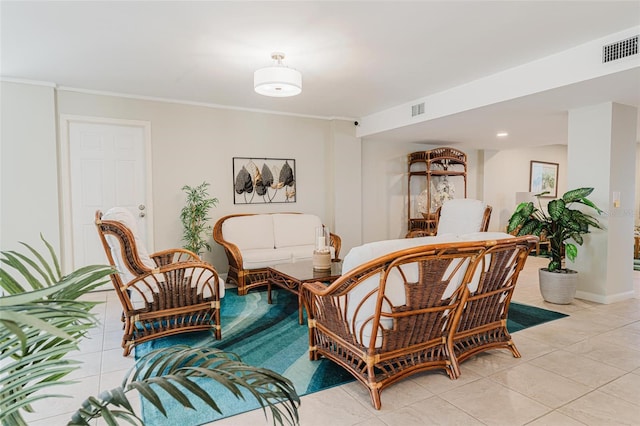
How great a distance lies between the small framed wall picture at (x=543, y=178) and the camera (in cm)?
872

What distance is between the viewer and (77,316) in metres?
0.73

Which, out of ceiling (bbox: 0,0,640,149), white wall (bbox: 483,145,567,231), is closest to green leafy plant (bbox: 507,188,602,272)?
ceiling (bbox: 0,0,640,149)

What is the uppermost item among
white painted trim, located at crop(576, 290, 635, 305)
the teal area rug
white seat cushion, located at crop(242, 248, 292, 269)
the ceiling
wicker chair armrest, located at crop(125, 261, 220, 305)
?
the ceiling

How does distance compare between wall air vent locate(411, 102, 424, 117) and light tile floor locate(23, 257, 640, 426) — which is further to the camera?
wall air vent locate(411, 102, 424, 117)

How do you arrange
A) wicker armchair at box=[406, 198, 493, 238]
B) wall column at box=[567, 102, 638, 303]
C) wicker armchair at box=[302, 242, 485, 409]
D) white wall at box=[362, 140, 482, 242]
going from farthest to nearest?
1. white wall at box=[362, 140, 482, 242]
2. wicker armchair at box=[406, 198, 493, 238]
3. wall column at box=[567, 102, 638, 303]
4. wicker armchair at box=[302, 242, 485, 409]

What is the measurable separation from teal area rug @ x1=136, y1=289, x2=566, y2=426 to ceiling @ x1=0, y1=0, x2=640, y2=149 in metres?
2.48

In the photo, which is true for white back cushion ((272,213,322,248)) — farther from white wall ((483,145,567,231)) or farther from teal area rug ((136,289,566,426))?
white wall ((483,145,567,231))

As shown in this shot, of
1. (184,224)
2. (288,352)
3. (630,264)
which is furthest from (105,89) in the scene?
(630,264)

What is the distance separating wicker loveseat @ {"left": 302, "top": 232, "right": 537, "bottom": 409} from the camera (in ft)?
6.55

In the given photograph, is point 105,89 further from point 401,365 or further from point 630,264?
point 630,264

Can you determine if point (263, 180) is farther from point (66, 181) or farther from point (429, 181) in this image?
point (429, 181)

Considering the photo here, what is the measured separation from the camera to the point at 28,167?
13.6 feet

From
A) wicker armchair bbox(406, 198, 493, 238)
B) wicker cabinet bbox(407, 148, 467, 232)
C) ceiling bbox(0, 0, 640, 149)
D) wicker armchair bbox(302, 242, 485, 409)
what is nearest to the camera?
wicker armchair bbox(302, 242, 485, 409)

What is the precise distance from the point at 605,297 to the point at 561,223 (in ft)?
3.17
